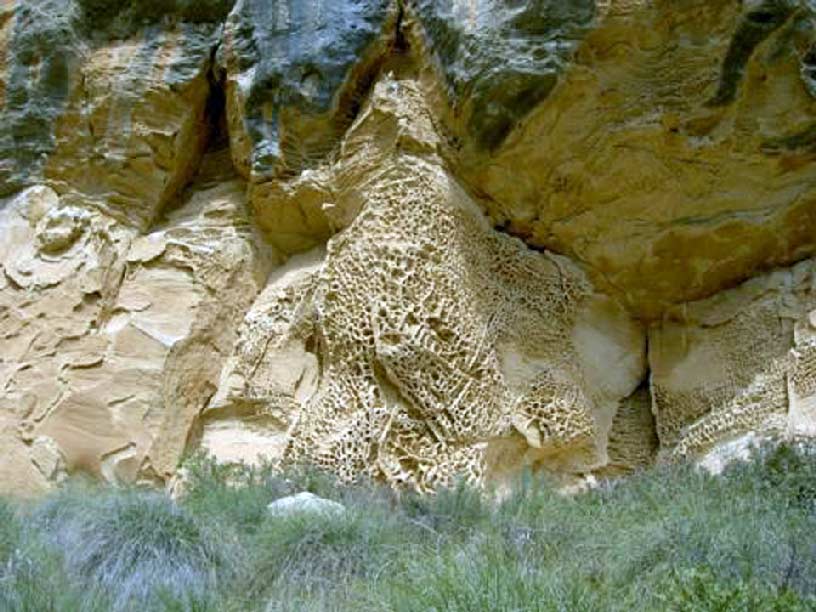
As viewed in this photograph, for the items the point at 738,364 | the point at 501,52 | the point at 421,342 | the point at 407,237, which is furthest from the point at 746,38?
the point at 421,342

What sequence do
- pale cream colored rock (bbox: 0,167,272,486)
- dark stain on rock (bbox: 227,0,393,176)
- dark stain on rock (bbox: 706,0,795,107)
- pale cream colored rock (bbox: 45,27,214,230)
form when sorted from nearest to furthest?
dark stain on rock (bbox: 706,0,795,107)
pale cream colored rock (bbox: 0,167,272,486)
dark stain on rock (bbox: 227,0,393,176)
pale cream colored rock (bbox: 45,27,214,230)

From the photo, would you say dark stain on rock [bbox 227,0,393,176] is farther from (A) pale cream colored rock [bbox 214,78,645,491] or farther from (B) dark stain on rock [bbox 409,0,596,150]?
(B) dark stain on rock [bbox 409,0,596,150]

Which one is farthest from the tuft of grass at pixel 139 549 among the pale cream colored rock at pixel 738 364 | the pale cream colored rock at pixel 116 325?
the pale cream colored rock at pixel 738 364

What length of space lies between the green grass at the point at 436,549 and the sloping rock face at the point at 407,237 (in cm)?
90

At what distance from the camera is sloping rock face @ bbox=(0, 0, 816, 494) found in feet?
20.4

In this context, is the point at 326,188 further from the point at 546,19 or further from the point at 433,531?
the point at 433,531

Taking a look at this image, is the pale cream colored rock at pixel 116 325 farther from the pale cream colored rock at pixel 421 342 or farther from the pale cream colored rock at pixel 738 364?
the pale cream colored rock at pixel 738 364

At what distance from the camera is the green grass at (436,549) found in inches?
140

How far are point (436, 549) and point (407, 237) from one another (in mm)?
2532

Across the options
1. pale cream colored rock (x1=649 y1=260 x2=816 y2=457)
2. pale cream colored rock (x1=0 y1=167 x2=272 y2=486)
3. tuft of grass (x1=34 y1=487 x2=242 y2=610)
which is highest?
tuft of grass (x1=34 y1=487 x2=242 y2=610)

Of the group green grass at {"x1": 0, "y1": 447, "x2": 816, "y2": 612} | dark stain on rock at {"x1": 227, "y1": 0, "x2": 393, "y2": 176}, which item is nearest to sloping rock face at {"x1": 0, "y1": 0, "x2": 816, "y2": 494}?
dark stain on rock at {"x1": 227, "y1": 0, "x2": 393, "y2": 176}

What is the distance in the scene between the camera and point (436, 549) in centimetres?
452

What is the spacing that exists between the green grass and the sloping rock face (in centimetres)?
90

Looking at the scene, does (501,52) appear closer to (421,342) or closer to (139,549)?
(421,342)
